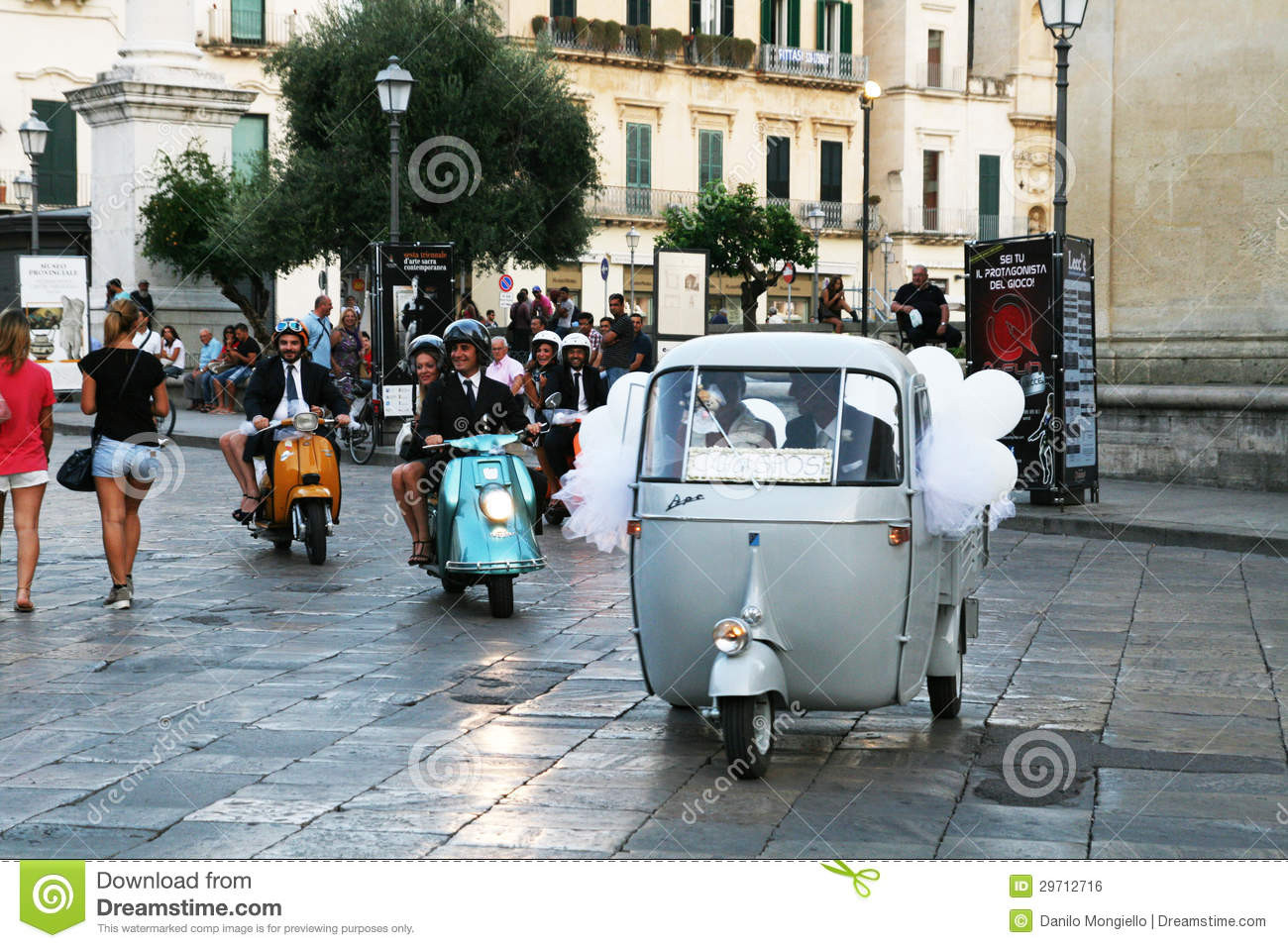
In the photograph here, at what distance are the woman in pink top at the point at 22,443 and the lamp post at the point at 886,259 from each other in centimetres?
4980

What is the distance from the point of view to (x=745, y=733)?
593 cm

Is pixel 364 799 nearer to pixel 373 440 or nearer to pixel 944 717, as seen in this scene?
pixel 944 717

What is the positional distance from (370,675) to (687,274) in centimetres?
1386

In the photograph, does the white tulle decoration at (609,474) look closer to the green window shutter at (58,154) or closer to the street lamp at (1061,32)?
the street lamp at (1061,32)

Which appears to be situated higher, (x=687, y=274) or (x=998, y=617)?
(x=687, y=274)

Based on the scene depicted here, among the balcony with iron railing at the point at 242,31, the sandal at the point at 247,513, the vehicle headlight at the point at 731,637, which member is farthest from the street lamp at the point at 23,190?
the vehicle headlight at the point at 731,637

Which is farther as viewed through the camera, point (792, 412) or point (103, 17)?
point (103, 17)

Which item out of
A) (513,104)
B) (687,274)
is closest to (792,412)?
(687,274)

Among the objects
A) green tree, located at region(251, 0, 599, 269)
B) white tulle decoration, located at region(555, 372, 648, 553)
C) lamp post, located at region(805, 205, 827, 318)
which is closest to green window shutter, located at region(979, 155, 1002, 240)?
lamp post, located at region(805, 205, 827, 318)

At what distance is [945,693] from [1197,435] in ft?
35.1

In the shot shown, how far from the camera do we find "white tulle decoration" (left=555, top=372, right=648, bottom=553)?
672 centimetres

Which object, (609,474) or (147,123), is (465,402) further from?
(147,123)

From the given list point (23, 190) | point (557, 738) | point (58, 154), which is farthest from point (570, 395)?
point (58, 154)

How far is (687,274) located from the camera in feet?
70.2
